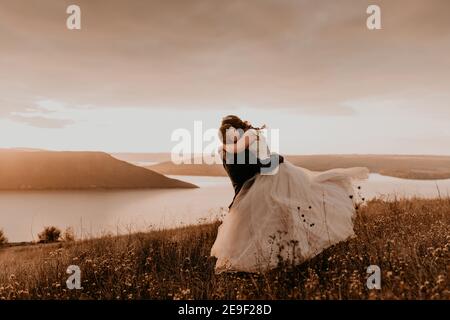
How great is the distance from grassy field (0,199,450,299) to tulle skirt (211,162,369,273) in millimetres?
244

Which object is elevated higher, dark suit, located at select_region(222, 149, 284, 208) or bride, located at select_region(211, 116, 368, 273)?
dark suit, located at select_region(222, 149, 284, 208)

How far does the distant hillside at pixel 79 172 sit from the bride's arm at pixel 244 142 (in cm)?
5064

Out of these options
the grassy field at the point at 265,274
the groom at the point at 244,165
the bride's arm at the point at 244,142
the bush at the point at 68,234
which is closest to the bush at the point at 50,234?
the bush at the point at 68,234

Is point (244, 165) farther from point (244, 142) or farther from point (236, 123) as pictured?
point (236, 123)

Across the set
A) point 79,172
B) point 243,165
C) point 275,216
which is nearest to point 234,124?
point 243,165

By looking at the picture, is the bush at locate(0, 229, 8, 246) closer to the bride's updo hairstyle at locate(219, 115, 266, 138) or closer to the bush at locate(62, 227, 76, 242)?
the bush at locate(62, 227, 76, 242)

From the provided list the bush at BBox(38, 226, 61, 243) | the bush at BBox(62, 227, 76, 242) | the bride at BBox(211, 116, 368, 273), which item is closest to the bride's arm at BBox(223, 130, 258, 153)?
the bride at BBox(211, 116, 368, 273)

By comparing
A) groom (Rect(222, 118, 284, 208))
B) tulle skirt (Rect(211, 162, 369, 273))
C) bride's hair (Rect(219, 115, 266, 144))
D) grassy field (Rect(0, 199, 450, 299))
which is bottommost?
grassy field (Rect(0, 199, 450, 299))

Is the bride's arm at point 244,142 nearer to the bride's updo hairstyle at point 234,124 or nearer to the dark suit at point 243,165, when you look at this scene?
the dark suit at point 243,165

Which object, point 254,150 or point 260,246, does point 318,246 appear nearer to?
point 260,246

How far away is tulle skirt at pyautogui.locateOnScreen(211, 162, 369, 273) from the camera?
6.14 m

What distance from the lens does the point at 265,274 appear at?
233 inches

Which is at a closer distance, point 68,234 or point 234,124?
point 234,124

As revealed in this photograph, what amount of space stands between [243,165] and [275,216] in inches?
42.1
